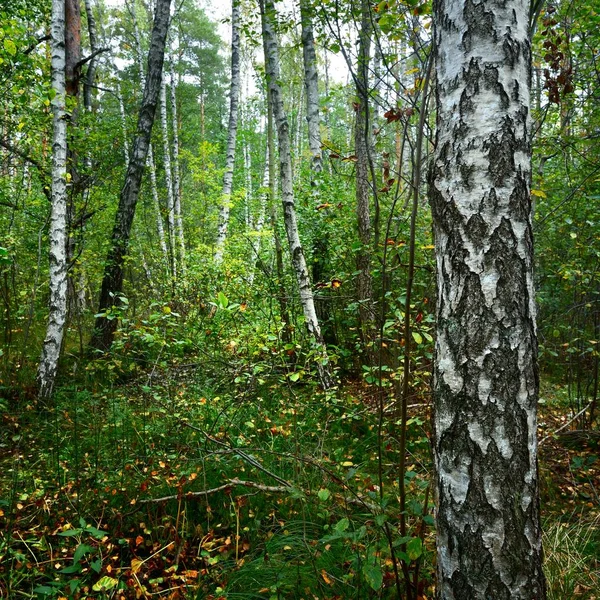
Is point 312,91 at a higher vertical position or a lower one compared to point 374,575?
higher

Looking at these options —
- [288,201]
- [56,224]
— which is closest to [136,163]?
[56,224]

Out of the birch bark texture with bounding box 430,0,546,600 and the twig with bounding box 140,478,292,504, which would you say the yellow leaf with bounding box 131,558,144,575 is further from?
the birch bark texture with bounding box 430,0,546,600

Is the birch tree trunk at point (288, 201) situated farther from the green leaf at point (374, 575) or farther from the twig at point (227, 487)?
the green leaf at point (374, 575)

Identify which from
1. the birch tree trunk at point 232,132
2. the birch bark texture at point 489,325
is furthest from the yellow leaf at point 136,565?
the birch tree trunk at point 232,132

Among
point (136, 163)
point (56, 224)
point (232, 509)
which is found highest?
point (136, 163)

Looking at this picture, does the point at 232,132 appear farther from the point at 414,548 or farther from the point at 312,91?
the point at 414,548

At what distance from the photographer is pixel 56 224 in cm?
511

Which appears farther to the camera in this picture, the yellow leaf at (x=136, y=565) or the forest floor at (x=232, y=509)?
the yellow leaf at (x=136, y=565)

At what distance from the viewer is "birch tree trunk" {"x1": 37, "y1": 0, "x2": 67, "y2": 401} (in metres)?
5.11

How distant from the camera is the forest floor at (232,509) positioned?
6.55 feet

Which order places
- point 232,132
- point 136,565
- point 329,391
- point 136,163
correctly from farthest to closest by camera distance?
point 232,132 → point 136,163 → point 329,391 → point 136,565

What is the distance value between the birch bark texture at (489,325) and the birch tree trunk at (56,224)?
16.5 ft

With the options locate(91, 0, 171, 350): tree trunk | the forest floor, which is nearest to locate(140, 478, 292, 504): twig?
the forest floor

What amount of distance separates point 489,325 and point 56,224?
5253 mm
